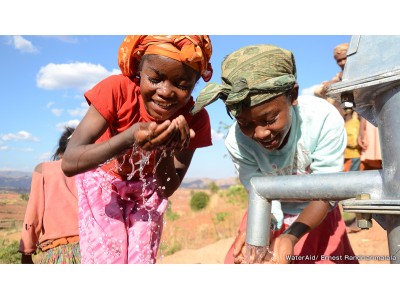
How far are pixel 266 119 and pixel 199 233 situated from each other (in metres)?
7.11

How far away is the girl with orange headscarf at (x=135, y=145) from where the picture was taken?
1723 millimetres

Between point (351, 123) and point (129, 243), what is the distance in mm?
3277

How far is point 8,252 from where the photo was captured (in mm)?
2436

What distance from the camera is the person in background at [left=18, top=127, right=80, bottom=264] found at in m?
2.71

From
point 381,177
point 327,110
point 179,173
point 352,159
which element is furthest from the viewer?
point 352,159

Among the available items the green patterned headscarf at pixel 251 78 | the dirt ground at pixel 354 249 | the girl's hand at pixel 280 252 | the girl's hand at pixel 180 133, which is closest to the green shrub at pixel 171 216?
the dirt ground at pixel 354 249

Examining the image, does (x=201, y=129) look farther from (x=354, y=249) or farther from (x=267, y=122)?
(x=354, y=249)

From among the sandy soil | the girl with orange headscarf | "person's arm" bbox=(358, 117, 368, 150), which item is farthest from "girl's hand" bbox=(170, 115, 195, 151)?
"person's arm" bbox=(358, 117, 368, 150)

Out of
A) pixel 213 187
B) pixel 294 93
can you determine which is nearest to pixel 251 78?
pixel 294 93

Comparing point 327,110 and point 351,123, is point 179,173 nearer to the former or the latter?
point 327,110

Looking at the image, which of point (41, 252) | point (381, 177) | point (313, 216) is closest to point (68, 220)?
point (41, 252)

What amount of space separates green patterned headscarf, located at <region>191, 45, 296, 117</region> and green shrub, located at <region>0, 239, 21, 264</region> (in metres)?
1.39

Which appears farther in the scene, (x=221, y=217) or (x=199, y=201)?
(x=199, y=201)
